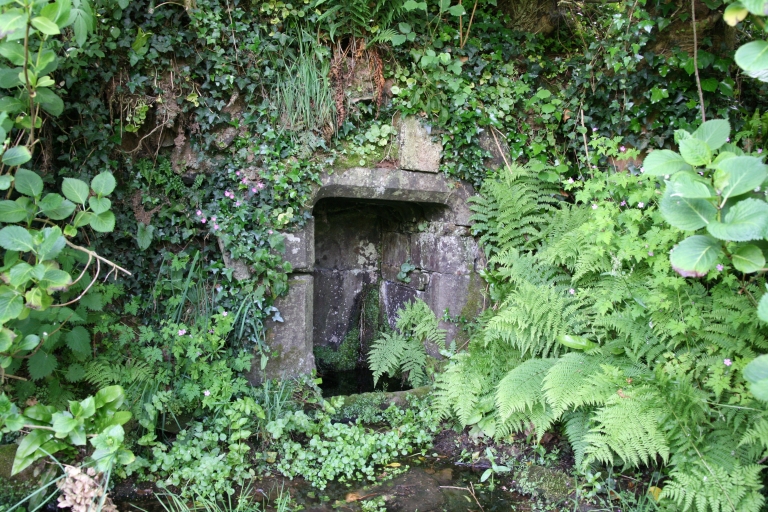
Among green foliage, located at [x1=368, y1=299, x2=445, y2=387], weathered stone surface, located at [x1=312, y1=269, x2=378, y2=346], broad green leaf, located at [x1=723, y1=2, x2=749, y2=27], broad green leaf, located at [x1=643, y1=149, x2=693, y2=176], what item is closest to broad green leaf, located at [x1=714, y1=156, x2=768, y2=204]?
broad green leaf, located at [x1=643, y1=149, x2=693, y2=176]

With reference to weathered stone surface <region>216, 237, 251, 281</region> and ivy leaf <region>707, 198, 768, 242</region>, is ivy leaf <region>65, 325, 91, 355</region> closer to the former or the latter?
weathered stone surface <region>216, 237, 251, 281</region>

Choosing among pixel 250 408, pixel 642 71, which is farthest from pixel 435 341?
pixel 642 71

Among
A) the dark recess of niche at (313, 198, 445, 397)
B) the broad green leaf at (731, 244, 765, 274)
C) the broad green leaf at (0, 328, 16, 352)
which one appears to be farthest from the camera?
the dark recess of niche at (313, 198, 445, 397)

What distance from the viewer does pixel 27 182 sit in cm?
232

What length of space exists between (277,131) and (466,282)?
5.79 feet

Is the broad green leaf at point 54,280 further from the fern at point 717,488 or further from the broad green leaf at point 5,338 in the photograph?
the fern at point 717,488

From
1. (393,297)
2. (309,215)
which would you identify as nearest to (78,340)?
(309,215)

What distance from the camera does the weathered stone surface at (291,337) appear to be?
3.60 m

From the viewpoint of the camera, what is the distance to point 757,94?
12.1ft

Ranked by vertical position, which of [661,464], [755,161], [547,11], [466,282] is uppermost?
[547,11]

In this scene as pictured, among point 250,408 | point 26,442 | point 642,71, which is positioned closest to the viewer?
point 26,442

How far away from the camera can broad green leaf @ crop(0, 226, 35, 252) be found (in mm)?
2143

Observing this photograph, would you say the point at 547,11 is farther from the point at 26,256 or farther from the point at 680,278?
the point at 26,256

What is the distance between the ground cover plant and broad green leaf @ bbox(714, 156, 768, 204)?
204 millimetres
